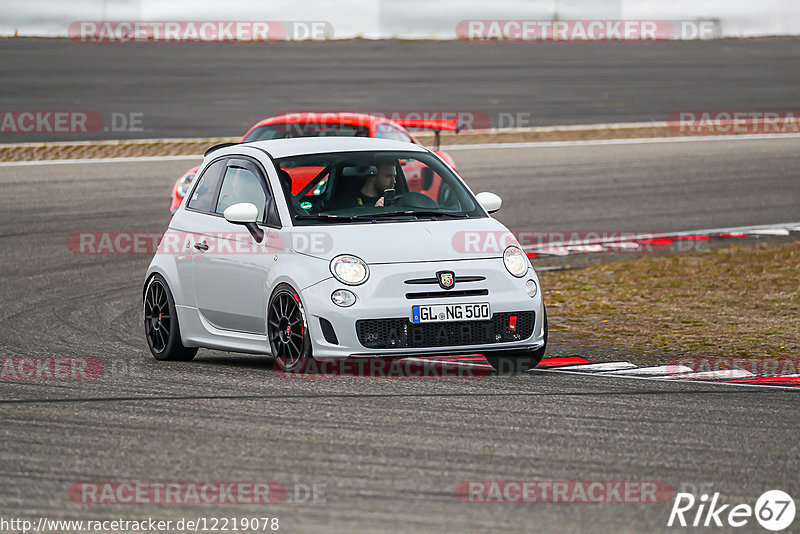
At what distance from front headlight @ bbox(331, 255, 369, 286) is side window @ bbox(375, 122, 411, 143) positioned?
8626mm

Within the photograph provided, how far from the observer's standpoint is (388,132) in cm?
1744

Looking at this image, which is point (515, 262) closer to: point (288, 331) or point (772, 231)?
point (288, 331)

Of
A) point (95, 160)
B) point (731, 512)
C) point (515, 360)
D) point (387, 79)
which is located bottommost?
point (731, 512)

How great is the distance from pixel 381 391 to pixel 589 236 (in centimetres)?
1065

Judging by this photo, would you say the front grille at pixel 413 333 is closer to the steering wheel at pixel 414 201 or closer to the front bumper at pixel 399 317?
the front bumper at pixel 399 317

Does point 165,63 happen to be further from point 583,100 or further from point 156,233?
point 156,233

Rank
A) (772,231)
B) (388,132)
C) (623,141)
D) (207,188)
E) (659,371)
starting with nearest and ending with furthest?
(659,371)
(207,188)
(388,132)
(772,231)
(623,141)

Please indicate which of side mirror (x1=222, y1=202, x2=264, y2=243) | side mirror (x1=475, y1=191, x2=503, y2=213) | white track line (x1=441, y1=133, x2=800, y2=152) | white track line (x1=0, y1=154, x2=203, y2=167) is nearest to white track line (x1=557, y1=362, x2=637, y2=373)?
side mirror (x1=475, y1=191, x2=503, y2=213)

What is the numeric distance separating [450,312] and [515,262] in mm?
608

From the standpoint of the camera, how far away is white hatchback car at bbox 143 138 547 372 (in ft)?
27.8

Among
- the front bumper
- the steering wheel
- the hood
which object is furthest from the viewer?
the steering wheel

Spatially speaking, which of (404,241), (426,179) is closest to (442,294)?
(404,241)

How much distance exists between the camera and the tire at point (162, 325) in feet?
32.6

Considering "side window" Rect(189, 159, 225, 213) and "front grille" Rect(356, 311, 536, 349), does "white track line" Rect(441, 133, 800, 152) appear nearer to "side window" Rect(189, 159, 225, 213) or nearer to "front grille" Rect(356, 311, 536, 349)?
"side window" Rect(189, 159, 225, 213)
